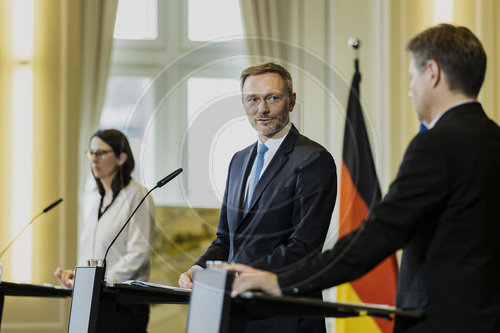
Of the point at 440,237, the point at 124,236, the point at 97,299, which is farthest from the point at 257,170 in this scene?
the point at 97,299

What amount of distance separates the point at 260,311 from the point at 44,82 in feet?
14.2

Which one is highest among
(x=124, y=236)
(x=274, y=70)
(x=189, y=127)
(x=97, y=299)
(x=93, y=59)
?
(x=93, y=59)

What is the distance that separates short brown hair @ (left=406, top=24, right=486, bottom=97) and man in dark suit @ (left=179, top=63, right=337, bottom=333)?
37cm

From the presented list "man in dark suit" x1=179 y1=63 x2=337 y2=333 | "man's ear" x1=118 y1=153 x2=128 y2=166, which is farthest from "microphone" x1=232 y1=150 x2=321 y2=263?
"man's ear" x1=118 y1=153 x2=128 y2=166

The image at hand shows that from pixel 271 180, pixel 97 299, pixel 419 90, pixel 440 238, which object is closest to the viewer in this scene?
pixel 271 180

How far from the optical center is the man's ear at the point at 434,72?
1.77 metres

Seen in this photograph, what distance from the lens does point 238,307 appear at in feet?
5.40

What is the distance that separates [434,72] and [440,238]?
37cm

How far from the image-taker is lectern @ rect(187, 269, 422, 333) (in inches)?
60.6

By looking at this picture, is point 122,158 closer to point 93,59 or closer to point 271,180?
point 271,180

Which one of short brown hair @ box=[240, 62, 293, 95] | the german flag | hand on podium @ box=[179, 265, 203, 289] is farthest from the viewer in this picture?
hand on podium @ box=[179, 265, 203, 289]

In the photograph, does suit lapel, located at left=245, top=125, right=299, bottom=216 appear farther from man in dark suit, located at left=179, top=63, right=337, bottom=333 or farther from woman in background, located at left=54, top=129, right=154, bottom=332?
woman in background, located at left=54, top=129, right=154, bottom=332

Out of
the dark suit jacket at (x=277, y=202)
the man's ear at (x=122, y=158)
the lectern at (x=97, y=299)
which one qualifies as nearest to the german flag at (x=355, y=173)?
the dark suit jacket at (x=277, y=202)

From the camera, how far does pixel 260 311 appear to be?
1652 mm
